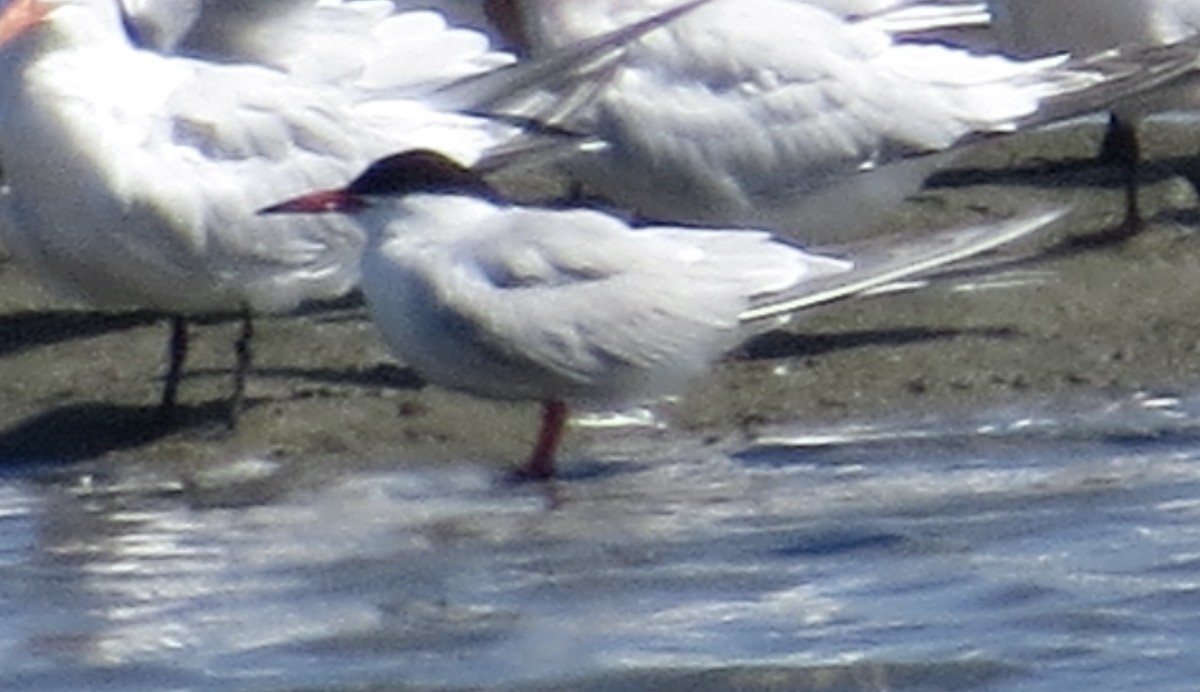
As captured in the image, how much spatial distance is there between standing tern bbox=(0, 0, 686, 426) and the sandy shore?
0.20 meters

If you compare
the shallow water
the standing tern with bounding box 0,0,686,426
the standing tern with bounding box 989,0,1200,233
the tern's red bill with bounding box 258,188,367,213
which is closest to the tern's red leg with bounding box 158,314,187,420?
the standing tern with bounding box 0,0,686,426

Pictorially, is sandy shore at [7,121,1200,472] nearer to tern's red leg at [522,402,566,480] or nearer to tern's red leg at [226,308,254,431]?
tern's red leg at [226,308,254,431]

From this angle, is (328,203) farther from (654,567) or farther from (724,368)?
(654,567)

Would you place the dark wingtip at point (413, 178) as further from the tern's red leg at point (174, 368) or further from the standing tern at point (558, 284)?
the tern's red leg at point (174, 368)

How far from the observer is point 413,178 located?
858 centimetres

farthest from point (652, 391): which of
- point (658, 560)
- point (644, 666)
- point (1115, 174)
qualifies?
point (1115, 174)

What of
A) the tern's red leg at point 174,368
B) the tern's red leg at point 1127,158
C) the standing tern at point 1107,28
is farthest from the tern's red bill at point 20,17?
the tern's red leg at point 1127,158

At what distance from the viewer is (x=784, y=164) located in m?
9.79

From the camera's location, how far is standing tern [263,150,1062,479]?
27.3 feet

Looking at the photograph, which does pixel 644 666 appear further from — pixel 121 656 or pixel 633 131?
pixel 633 131

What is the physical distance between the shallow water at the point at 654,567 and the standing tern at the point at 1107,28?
1876 millimetres

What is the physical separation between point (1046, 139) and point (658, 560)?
15.1ft

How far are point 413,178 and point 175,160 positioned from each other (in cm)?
80

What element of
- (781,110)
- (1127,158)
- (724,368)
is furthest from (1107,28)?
(724,368)
